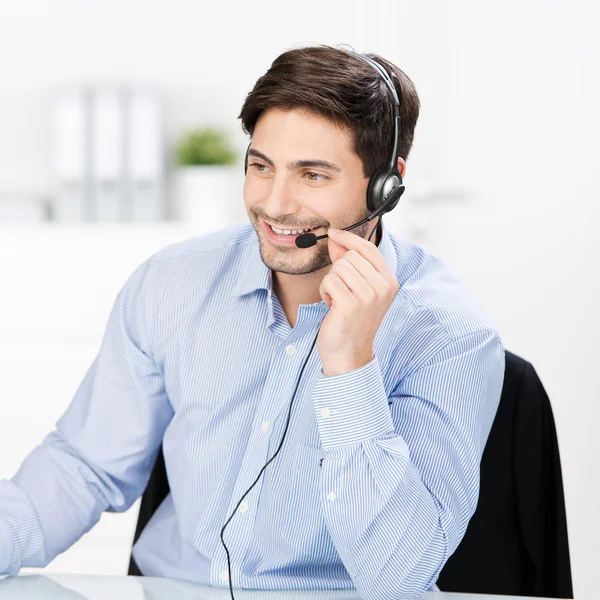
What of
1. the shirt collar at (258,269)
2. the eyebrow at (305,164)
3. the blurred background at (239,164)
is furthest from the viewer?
the blurred background at (239,164)

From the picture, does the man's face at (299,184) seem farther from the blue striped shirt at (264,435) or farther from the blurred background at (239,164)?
the blurred background at (239,164)

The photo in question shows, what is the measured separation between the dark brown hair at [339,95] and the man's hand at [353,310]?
0.20m

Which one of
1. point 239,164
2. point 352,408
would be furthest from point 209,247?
point 239,164

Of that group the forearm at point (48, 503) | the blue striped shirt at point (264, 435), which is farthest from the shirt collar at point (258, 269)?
the forearm at point (48, 503)

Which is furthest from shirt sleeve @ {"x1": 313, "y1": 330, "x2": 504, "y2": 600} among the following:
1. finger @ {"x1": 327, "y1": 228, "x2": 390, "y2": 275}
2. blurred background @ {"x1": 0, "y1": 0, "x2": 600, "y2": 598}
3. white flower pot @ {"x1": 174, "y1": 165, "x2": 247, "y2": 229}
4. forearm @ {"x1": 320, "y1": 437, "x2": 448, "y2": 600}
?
white flower pot @ {"x1": 174, "y1": 165, "x2": 247, "y2": 229}

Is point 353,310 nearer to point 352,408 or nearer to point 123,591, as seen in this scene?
point 352,408

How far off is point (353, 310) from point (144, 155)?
150 cm

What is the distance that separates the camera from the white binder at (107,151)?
94.2 inches

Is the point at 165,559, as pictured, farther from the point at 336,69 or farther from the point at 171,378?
the point at 336,69

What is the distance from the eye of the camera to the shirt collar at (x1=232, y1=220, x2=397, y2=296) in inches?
49.9

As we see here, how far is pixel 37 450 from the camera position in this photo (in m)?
1.24

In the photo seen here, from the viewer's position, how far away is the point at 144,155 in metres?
2.41

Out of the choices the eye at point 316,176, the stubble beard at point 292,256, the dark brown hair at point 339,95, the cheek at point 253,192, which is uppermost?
the dark brown hair at point 339,95

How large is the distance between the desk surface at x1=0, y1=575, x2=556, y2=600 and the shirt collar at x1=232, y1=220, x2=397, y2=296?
44cm
